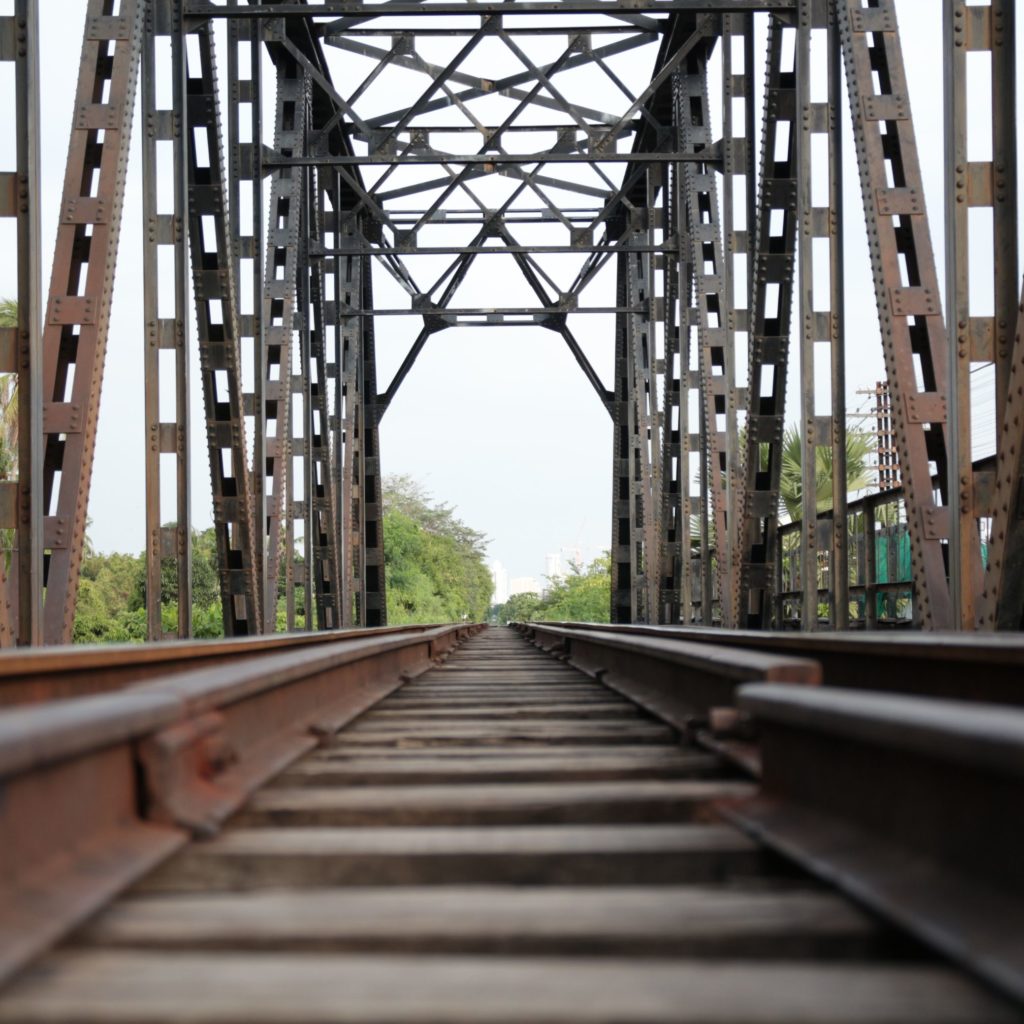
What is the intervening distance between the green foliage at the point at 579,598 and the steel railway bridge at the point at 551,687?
107ft

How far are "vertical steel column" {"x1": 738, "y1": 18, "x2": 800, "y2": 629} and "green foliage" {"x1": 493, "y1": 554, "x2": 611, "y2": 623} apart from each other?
34273mm

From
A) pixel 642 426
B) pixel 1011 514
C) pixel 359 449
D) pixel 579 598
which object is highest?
pixel 642 426

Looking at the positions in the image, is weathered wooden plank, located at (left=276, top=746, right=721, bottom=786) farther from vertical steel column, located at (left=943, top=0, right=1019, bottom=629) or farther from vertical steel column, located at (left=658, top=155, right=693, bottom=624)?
vertical steel column, located at (left=658, top=155, right=693, bottom=624)

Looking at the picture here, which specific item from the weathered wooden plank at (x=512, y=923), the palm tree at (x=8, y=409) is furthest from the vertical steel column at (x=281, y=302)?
the palm tree at (x=8, y=409)

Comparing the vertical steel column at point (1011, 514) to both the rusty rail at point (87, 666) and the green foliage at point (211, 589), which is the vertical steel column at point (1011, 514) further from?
the green foliage at point (211, 589)

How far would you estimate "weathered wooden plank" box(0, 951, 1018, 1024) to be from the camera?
5.20ft

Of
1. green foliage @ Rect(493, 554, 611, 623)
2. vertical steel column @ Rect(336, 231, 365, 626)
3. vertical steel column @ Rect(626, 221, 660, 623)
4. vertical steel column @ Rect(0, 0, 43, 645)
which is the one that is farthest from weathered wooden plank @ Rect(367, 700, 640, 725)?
green foliage @ Rect(493, 554, 611, 623)

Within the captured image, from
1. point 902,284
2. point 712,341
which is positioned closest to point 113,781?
point 902,284

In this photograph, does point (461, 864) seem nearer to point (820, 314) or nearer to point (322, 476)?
point (820, 314)

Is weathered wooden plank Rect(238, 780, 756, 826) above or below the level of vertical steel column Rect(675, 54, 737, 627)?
below

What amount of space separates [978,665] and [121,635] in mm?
32226

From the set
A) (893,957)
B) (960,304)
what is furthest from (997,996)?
(960,304)

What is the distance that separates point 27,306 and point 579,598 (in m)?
66.2

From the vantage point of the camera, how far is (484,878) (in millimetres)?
2469
